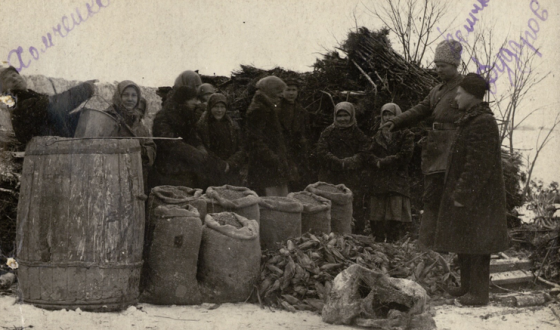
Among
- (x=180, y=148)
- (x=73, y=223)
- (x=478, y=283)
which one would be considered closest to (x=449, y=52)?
(x=478, y=283)

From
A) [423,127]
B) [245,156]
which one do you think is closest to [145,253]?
[245,156]

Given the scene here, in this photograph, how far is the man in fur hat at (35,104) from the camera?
521cm

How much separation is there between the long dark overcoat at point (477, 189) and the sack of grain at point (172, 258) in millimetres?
2118

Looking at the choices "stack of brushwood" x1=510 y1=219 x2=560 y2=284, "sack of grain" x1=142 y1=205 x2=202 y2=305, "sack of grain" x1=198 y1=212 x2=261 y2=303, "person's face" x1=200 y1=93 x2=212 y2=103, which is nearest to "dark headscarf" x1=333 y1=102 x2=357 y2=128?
"person's face" x1=200 y1=93 x2=212 y2=103

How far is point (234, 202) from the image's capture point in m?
5.68

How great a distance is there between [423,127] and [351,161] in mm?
1164

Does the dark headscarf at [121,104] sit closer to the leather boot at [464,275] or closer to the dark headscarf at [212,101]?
the dark headscarf at [212,101]

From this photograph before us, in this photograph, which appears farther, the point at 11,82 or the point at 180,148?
the point at 180,148

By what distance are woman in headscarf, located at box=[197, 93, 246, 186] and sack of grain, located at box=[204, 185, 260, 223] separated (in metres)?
1.06

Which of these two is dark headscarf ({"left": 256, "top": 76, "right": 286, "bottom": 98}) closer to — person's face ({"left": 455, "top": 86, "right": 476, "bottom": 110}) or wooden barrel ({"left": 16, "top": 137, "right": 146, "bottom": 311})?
person's face ({"left": 455, "top": 86, "right": 476, "bottom": 110})

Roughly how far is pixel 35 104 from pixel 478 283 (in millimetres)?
4042

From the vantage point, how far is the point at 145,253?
16.3 feet

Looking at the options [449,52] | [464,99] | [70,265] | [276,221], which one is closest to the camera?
[70,265]

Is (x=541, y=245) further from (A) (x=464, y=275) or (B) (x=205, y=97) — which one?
(B) (x=205, y=97)
